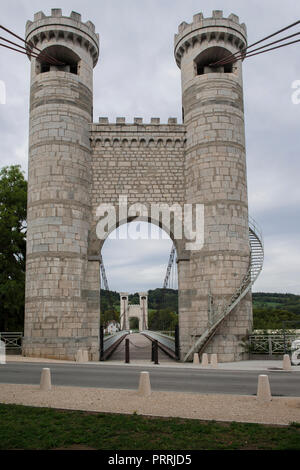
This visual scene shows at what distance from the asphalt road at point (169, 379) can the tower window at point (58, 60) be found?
15275mm

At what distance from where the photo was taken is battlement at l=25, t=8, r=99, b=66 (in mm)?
21766

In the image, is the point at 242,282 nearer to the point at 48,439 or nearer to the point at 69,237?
the point at 69,237

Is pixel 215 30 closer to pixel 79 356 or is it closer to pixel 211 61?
pixel 211 61

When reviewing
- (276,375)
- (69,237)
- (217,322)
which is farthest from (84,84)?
(276,375)

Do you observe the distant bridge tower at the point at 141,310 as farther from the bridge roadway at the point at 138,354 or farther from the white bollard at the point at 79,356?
the white bollard at the point at 79,356

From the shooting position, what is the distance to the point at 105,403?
8.77 metres

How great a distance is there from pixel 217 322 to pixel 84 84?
13.8m

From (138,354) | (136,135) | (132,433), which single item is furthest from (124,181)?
(132,433)

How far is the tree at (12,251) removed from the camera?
2481cm

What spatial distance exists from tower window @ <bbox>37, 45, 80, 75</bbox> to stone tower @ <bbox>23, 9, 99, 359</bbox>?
7 cm

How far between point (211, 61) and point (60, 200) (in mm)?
11236

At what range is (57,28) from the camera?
21.8m

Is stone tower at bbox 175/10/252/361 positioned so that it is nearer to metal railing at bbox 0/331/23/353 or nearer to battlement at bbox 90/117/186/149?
battlement at bbox 90/117/186/149
